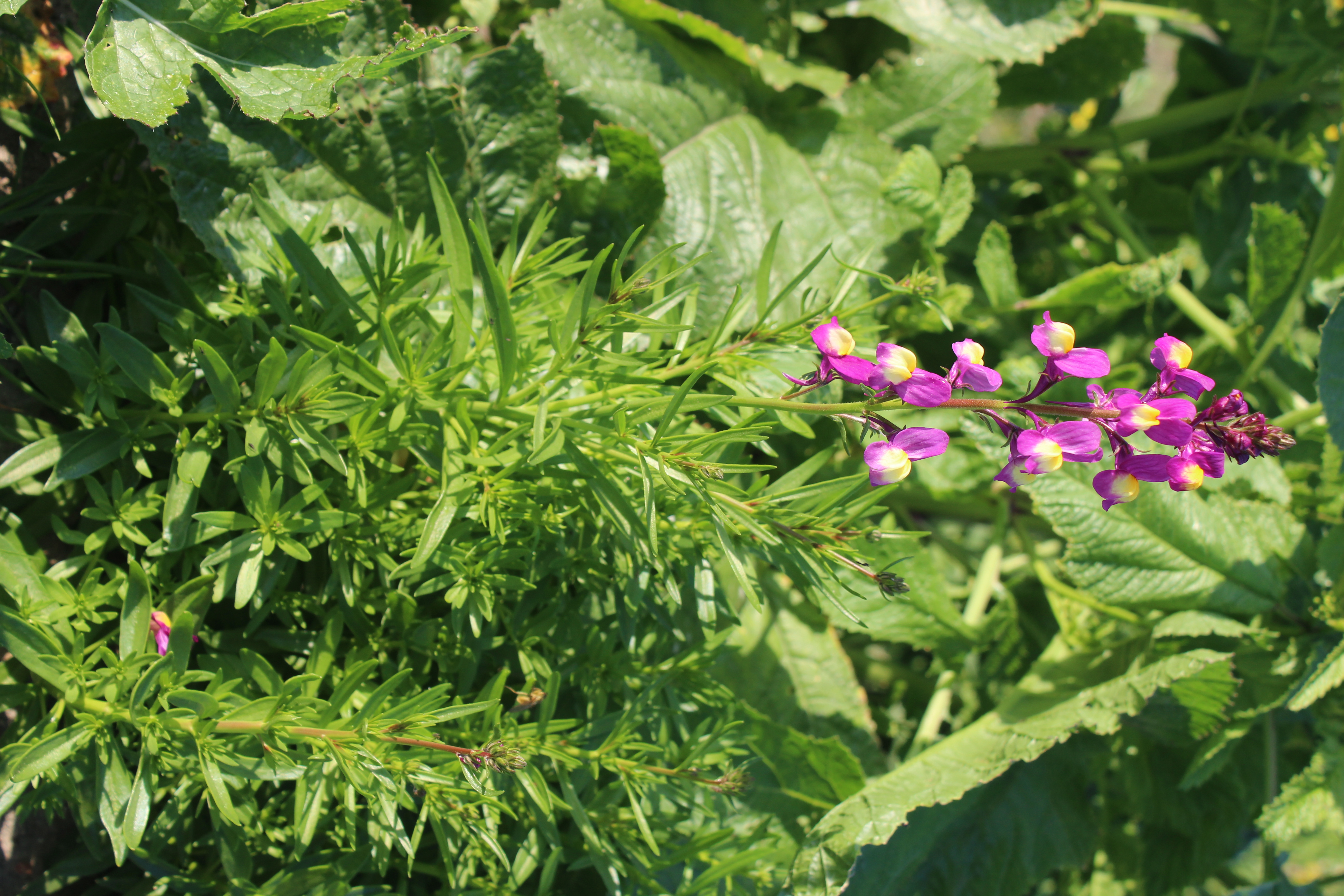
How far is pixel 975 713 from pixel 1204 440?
111cm

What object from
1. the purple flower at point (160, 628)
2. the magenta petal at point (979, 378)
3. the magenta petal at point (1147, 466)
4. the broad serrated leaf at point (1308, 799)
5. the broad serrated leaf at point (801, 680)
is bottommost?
the broad serrated leaf at point (1308, 799)

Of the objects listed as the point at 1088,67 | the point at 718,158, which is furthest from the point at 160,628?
the point at 1088,67

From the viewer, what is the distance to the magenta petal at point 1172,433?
2.13 feet

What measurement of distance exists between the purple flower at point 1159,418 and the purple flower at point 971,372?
97 mm

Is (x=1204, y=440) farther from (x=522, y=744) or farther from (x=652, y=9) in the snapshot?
(x=652, y=9)

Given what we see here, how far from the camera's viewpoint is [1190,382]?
69 cm

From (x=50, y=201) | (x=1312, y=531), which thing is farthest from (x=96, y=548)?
(x=1312, y=531)

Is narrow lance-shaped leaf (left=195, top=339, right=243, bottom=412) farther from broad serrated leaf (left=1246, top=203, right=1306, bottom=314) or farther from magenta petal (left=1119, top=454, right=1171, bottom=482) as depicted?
broad serrated leaf (left=1246, top=203, right=1306, bottom=314)

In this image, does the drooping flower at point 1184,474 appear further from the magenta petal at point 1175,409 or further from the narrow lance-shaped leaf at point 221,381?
the narrow lance-shaped leaf at point 221,381

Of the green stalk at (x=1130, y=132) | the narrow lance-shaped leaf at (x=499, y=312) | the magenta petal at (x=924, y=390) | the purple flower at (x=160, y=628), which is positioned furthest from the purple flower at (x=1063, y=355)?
the green stalk at (x=1130, y=132)

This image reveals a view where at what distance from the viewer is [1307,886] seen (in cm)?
159

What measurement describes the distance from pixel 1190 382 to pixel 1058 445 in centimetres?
13

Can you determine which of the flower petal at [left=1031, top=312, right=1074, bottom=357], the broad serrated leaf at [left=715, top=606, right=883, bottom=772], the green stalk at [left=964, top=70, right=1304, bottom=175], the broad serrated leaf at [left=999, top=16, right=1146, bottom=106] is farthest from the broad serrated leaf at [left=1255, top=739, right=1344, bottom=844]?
the broad serrated leaf at [left=999, top=16, right=1146, bottom=106]

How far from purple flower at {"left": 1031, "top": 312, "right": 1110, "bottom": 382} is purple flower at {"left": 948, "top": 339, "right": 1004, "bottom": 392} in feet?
0.17
